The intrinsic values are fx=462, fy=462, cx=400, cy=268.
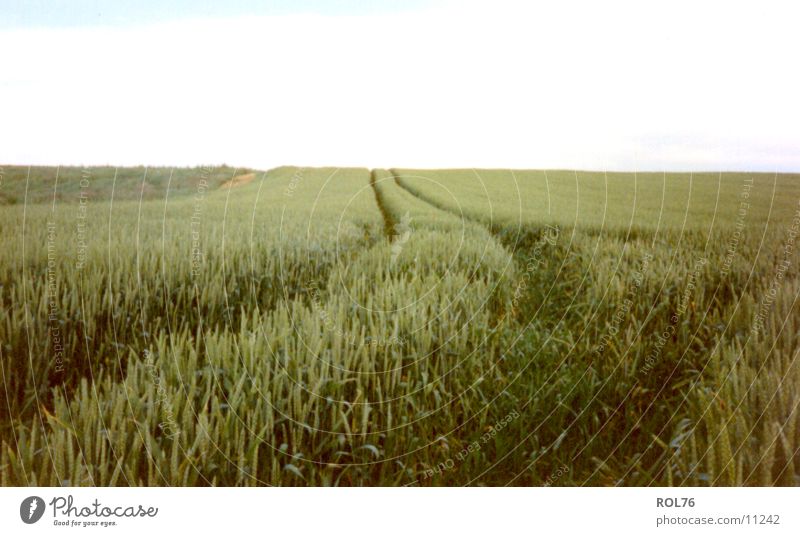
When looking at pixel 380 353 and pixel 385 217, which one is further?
pixel 385 217

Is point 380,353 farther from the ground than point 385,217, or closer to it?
closer to it

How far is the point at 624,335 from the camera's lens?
2.48 m

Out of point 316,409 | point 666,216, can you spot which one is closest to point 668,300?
point 666,216

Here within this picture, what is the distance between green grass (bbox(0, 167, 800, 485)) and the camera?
5.91ft

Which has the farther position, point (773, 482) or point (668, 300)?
point (668, 300)

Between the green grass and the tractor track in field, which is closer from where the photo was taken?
the green grass

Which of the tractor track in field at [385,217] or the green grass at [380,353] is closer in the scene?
the green grass at [380,353]

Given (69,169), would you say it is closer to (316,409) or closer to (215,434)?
(215,434)

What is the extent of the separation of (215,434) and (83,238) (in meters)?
1.32

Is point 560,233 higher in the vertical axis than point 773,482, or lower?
higher

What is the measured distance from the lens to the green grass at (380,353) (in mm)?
1801

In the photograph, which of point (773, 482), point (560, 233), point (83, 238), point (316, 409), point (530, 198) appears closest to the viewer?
point (316, 409)

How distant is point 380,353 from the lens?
7.34 ft
